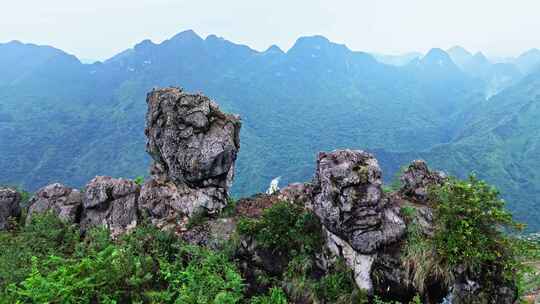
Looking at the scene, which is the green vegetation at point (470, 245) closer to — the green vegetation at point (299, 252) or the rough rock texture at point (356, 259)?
the rough rock texture at point (356, 259)

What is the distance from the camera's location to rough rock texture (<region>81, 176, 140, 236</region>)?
504 inches

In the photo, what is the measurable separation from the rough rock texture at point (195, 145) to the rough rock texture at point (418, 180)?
20.7 feet

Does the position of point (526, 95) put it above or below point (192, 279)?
above

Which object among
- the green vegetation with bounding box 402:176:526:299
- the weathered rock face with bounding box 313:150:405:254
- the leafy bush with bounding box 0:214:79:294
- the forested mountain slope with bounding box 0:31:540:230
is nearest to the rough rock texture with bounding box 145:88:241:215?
the leafy bush with bounding box 0:214:79:294

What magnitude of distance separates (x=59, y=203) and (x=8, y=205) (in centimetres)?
244

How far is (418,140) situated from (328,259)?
482 feet

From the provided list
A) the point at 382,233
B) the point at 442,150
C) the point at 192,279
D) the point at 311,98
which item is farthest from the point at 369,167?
the point at 311,98

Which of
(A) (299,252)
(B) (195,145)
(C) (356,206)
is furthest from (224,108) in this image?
(C) (356,206)

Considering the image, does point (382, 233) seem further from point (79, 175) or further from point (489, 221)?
point (79, 175)

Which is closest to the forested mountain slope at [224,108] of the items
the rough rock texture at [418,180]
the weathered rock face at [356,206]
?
the rough rock texture at [418,180]

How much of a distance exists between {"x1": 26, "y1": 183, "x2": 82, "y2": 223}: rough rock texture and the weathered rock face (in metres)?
9.14

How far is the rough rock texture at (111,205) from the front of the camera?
12.8 m

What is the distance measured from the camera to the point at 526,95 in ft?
452

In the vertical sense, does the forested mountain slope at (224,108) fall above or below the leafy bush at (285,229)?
above
